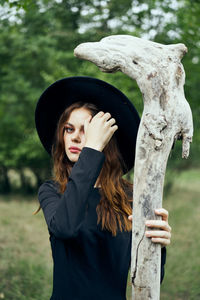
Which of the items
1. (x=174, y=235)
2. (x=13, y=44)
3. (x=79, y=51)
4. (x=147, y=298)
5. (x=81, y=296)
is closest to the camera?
(x=147, y=298)

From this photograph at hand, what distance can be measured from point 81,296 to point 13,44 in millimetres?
8683

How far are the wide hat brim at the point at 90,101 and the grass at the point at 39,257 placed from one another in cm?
312

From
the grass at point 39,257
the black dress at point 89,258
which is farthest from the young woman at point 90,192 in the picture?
the grass at point 39,257

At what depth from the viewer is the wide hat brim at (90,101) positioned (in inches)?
78.2

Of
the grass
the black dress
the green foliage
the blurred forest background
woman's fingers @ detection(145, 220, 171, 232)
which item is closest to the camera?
woman's fingers @ detection(145, 220, 171, 232)

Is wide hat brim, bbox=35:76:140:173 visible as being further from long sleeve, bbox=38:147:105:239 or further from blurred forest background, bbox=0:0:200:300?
blurred forest background, bbox=0:0:200:300

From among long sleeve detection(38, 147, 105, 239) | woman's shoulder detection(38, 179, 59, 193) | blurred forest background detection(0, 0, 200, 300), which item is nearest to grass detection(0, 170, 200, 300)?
blurred forest background detection(0, 0, 200, 300)

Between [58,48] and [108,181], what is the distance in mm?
9875

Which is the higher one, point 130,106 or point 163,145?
point 130,106

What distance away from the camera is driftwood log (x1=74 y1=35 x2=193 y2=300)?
63.2 inches

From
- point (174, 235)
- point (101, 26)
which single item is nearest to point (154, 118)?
point (174, 235)

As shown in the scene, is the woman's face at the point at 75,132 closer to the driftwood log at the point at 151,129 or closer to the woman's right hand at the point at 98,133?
the woman's right hand at the point at 98,133

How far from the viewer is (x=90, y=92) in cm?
204

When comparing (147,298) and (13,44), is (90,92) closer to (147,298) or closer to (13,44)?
(147,298)
